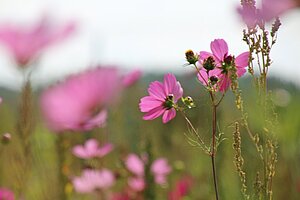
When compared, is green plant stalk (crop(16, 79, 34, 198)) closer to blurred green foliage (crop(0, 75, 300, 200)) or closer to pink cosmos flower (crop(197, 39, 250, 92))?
blurred green foliage (crop(0, 75, 300, 200))

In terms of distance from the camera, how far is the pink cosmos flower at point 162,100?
88 cm

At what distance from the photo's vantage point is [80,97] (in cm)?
61

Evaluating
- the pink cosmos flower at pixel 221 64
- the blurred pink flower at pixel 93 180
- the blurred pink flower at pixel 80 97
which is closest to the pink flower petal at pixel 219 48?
the pink cosmos flower at pixel 221 64

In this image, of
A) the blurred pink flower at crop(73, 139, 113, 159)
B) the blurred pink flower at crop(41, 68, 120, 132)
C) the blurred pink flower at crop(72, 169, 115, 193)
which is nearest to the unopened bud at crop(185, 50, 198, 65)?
the blurred pink flower at crop(41, 68, 120, 132)

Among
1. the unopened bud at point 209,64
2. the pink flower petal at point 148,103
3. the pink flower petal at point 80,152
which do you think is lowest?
the pink flower petal at point 80,152

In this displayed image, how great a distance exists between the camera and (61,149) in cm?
133

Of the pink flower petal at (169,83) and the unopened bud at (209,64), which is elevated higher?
the unopened bud at (209,64)

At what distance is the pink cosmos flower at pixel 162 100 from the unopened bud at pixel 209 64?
0.06 metres

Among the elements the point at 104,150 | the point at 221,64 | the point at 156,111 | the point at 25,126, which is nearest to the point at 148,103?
the point at 156,111

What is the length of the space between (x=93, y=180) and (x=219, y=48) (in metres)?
0.91

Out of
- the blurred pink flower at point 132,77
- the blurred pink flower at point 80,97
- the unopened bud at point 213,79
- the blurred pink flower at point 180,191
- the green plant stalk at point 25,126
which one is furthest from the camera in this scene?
the blurred pink flower at point 180,191

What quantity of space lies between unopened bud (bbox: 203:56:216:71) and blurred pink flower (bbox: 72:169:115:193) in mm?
841

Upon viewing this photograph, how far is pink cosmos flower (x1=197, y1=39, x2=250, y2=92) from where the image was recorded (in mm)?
851

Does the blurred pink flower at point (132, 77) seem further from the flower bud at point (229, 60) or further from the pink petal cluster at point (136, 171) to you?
the flower bud at point (229, 60)
